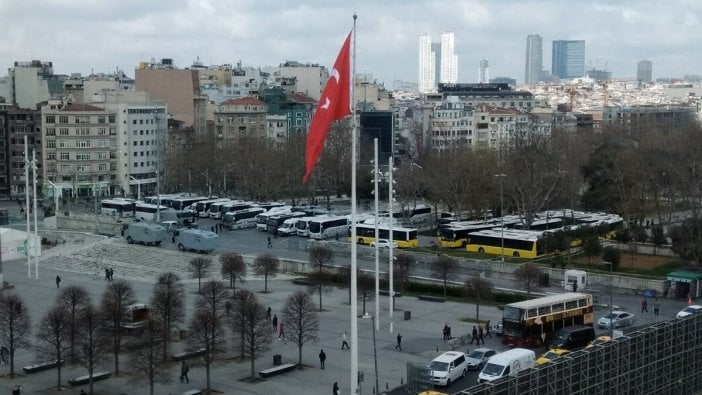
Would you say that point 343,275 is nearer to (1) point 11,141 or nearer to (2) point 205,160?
(2) point 205,160

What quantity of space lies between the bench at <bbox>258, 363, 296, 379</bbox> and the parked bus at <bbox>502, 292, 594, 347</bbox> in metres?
5.76

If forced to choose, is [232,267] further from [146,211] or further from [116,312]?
[146,211]

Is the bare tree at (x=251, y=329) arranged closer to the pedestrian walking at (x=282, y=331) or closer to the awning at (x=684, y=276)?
the pedestrian walking at (x=282, y=331)

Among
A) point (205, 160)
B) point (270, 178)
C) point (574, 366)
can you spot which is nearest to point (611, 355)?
point (574, 366)

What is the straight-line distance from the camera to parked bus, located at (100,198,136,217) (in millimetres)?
55281

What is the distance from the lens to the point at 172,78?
8581 centimetres

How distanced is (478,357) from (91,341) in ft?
28.4

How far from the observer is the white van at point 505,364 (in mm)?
21047

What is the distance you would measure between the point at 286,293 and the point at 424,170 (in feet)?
78.8

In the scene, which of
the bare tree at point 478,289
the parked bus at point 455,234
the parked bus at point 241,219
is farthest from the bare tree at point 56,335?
the parked bus at point 241,219

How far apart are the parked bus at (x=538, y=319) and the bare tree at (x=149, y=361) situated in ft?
28.9

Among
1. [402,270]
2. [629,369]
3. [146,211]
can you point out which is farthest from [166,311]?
[146,211]

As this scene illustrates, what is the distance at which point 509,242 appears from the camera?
4081 centimetres

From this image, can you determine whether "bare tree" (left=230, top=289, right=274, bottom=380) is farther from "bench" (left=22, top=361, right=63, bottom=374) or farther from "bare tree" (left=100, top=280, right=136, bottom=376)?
"bench" (left=22, top=361, right=63, bottom=374)
